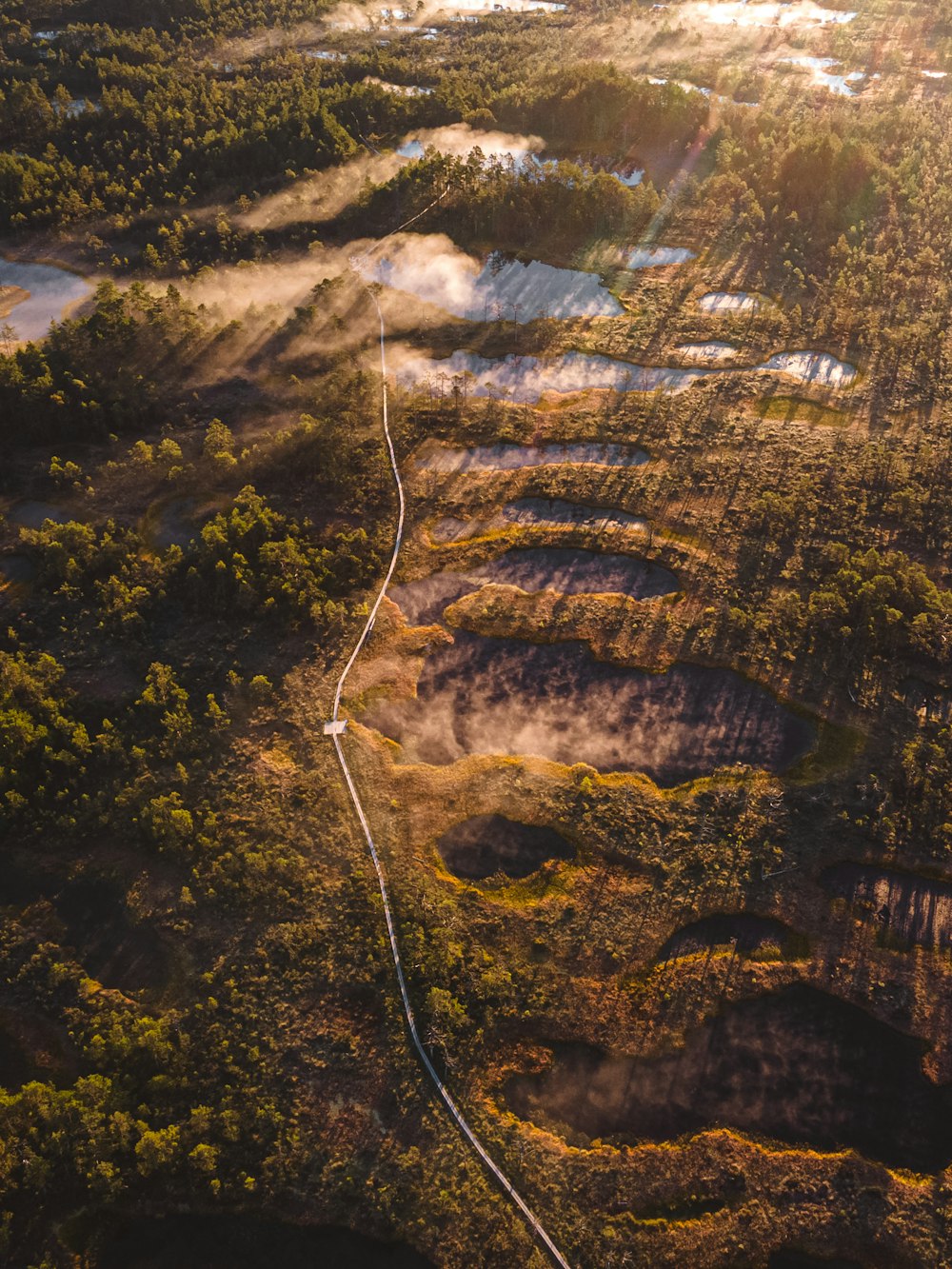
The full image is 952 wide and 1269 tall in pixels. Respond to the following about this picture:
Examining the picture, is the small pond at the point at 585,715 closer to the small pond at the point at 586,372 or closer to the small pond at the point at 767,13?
the small pond at the point at 586,372

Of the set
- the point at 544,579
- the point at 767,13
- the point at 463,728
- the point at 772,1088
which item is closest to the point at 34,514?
the point at 463,728

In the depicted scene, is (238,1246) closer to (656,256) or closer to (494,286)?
(494,286)

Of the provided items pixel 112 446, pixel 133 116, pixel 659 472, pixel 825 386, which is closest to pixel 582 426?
pixel 659 472

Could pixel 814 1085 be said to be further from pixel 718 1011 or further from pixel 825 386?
pixel 825 386

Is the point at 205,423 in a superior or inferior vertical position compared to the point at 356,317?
inferior

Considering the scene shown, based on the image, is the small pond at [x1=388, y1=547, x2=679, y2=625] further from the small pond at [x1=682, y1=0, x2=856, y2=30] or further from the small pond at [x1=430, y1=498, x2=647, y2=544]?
the small pond at [x1=682, y1=0, x2=856, y2=30]

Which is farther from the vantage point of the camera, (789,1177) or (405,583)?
(405,583)

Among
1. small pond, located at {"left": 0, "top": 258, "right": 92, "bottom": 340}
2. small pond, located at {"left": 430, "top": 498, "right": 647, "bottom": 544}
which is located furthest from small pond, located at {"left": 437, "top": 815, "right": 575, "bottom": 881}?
small pond, located at {"left": 0, "top": 258, "right": 92, "bottom": 340}

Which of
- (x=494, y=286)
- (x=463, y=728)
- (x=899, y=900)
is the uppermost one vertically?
(x=494, y=286)
